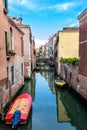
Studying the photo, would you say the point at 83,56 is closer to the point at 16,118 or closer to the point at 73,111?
the point at 73,111

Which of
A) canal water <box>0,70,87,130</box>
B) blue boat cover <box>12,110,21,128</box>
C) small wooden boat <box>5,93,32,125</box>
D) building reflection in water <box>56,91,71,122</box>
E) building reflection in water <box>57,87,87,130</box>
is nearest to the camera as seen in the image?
blue boat cover <box>12,110,21,128</box>

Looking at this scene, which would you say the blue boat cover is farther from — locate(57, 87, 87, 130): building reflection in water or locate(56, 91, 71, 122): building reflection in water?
locate(57, 87, 87, 130): building reflection in water

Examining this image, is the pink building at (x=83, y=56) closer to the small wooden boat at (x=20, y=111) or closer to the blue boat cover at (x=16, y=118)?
the small wooden boat at (x=20, y=111)

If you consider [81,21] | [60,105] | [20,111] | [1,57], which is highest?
[81,21]

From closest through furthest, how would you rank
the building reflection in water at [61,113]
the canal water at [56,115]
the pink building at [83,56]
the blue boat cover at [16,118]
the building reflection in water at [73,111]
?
the blue boat cover at [16,118] < the canal water at [56,115] < the building reflection in water at [73,111] < the building reflection in water at [61,113] < the pink building at [83,56]

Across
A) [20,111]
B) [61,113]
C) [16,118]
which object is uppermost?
[20,111]

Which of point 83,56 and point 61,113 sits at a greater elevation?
point 83,56

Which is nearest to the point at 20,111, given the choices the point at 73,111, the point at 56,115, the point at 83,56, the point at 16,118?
the point at 16,118

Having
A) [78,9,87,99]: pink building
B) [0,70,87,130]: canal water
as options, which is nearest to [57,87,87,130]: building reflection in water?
[0,70,87,130]: canal water

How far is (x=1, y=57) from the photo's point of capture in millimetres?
8227

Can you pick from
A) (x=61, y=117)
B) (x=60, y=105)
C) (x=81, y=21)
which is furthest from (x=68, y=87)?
(x=61, y=117)

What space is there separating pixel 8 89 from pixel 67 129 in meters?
4.57

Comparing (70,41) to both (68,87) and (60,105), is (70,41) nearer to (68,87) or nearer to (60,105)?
(68,87)

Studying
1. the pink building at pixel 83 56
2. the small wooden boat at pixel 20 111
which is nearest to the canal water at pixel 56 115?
the small wooden boat at pixel 20 111
